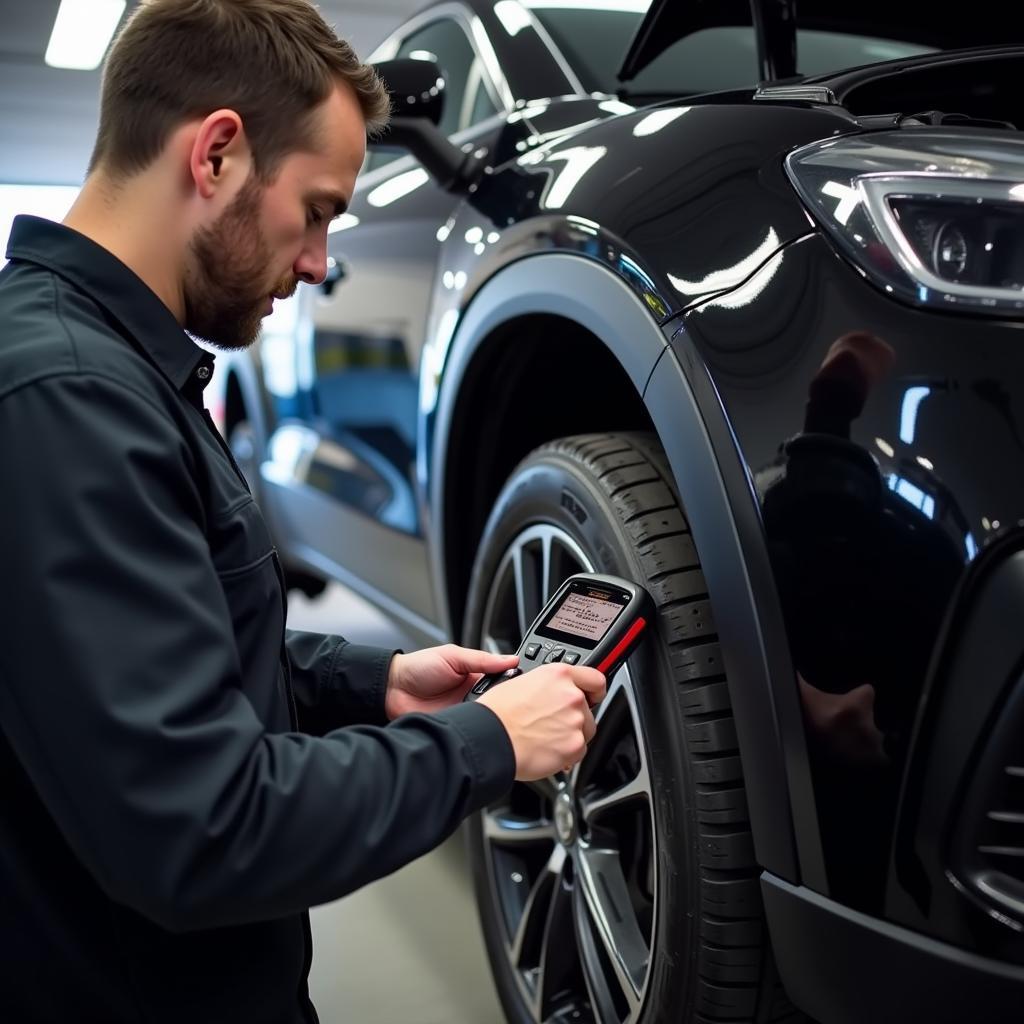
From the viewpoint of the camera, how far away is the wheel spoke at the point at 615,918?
1.17 meters

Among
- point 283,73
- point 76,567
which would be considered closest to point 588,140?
point 283,73

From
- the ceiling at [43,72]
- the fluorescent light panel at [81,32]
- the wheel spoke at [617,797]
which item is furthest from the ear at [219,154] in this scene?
the ceiling at [43,72]

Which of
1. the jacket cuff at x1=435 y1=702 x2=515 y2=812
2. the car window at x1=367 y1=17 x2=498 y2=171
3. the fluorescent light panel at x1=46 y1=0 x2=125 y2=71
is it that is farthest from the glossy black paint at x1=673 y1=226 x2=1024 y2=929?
the fluorescent light panel at x1=46 y1=0 x2=125 y2=71

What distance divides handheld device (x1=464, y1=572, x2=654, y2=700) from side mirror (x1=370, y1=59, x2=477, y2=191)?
2.42 feet

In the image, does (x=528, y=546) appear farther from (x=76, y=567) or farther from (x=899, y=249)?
(x=76, y=567)

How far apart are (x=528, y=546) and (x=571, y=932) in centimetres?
42

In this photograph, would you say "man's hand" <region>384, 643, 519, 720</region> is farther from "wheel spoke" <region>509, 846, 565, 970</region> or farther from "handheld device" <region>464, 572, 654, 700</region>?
"wheel spoke" <region>509, 846, 565, 970</region>

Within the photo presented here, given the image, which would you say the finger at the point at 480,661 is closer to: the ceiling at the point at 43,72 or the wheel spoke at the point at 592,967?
the wheel spoke at the point at 592,967

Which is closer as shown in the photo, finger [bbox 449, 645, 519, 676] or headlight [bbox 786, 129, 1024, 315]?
headlight [bbox 786, 129, 1024, 315]

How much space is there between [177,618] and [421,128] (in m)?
1.11

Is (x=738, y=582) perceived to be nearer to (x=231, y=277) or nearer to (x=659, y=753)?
(x=659, y=753)

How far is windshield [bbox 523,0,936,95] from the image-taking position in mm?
1744

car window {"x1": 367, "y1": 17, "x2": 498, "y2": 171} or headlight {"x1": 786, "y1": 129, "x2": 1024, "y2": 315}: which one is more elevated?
headlight {"x1": 786, "y1": 129, "x2": 1024, "y2": 315}

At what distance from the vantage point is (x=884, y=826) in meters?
0.89
